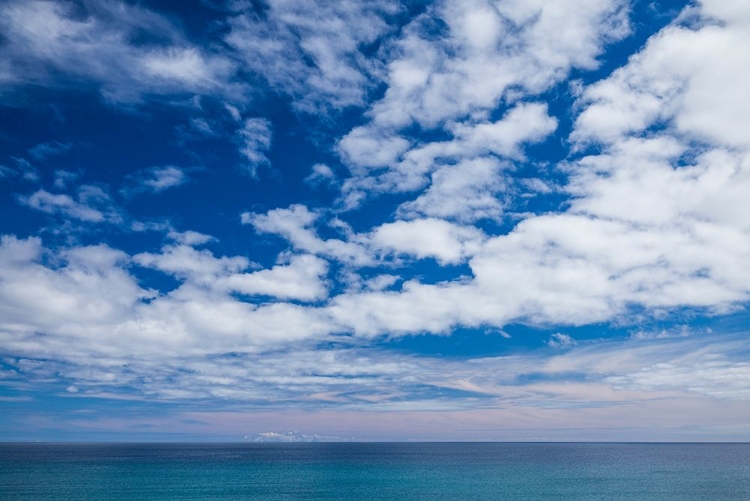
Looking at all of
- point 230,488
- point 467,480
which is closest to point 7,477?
point 230,488

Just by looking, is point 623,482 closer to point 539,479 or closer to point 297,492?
point 539,479

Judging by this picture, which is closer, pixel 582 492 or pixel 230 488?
pixel 582 492

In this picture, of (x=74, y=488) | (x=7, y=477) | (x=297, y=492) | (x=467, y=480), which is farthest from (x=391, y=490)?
(x=7, y=477)

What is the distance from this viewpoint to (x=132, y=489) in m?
93.8

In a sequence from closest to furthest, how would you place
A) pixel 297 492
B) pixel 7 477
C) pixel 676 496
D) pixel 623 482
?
pixel 676 496
pixel 297 492
pixel 623 482
pixel 7 477

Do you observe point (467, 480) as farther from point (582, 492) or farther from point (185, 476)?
point (185, 476)

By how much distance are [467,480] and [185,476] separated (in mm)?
63859

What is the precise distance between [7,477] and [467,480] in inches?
4041

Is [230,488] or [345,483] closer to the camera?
[230,488]

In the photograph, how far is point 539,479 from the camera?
11106cm

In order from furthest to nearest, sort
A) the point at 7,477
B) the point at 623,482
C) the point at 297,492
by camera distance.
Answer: the point at 7,477 → the point at 623,482 → the point at 297,492

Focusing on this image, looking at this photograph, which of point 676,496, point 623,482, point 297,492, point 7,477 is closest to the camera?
point 676,496

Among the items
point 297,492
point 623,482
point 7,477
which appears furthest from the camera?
point 7,477

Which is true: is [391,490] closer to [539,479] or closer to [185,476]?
[539,479]
